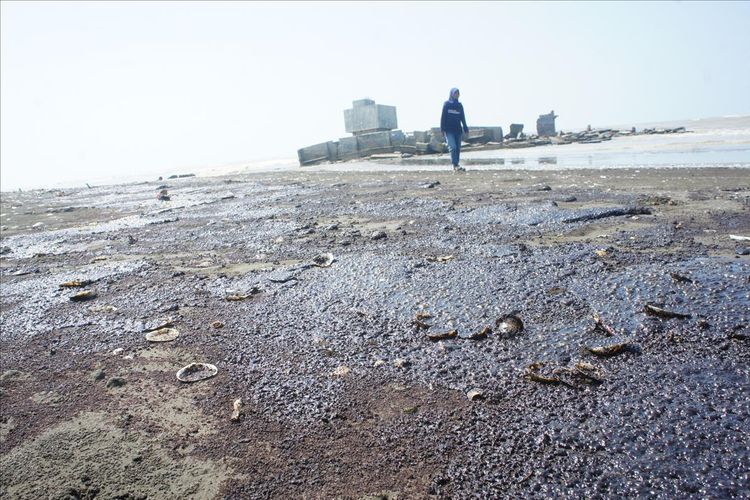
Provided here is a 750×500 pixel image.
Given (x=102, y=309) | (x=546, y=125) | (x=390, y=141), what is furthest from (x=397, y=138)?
(x=102, y=309)

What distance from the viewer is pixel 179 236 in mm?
6461

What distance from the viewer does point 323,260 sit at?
4.29 metres

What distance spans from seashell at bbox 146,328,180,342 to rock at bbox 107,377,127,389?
0.45 metres

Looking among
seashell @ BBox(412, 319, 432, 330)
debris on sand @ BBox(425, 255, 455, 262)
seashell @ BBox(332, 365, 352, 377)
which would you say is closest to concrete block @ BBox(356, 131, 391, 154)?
debris on sand @ BBox(425, 255, 455, 262)

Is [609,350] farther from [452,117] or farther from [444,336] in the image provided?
Answer: [452,117]

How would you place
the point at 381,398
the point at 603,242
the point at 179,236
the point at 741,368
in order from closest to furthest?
the point at 741,368, the point at 381,398, the point at 603,242, the point at 179,236

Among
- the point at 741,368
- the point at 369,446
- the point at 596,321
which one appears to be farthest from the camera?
the point at 596,321

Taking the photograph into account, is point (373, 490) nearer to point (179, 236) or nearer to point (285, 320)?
point (285, 320)

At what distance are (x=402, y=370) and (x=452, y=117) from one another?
473 inches

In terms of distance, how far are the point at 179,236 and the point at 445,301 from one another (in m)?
4.44

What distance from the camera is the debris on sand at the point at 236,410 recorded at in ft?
6.82

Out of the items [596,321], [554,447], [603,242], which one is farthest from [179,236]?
[554,447]

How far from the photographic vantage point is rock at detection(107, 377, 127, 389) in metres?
2.47

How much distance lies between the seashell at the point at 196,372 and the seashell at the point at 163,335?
1.51 ft
